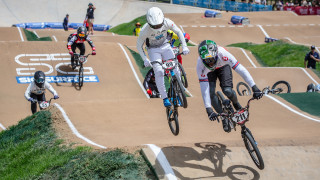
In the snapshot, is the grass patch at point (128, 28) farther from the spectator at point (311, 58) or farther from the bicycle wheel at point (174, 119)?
the bicycle wheel at point (174, 119)

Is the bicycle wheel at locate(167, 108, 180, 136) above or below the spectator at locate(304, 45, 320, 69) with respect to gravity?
above

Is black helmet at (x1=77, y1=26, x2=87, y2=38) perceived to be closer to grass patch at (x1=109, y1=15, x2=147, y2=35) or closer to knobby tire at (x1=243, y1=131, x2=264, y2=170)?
knobby tire at (x1=243, y1=131, x2=264, y2=170)

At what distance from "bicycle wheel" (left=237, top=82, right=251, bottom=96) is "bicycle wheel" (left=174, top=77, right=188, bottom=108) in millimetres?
9341

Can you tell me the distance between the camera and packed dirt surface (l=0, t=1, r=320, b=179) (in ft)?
26.3

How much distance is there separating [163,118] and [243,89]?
6.83 metres

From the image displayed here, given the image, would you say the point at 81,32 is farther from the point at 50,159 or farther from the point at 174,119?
the point at 174,119

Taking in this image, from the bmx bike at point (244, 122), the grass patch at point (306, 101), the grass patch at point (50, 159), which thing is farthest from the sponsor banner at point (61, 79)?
the bmx bike at point (244, 122)

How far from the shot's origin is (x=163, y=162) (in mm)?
7695

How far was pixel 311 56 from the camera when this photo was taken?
23.3 meters

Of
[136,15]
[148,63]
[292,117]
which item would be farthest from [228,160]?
[136,15]

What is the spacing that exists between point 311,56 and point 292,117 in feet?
37.0

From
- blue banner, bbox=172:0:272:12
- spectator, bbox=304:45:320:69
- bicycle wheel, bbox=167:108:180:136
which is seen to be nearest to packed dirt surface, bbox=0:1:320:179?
bicycle wheel, bbox=167:108:180:136

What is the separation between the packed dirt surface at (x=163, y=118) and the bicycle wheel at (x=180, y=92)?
2.97ft

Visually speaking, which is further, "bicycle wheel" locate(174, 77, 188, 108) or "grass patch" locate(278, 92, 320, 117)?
"grass patch" locate(278, 92, 320, 117)
